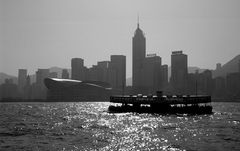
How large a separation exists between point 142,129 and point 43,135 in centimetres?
2047

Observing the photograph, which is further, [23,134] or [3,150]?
[23,134]

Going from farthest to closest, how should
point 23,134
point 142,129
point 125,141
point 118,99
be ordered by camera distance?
point 118,99, point 142,129, point 23,134, point 125,141

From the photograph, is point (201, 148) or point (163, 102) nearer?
point (201, 148)

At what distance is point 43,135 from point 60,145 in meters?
11.7

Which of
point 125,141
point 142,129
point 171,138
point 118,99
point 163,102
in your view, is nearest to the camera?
point 125,141

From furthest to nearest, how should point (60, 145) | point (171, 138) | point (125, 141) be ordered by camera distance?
point (171, 138) < point (125, 141) < point (60, 145)

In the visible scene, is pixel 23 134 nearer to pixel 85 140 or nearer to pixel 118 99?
pixel 85 140

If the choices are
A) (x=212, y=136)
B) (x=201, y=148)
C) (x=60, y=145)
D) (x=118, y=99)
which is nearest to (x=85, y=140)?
(x=60, y=145)

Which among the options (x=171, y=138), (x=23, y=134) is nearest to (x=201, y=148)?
(x=171, y=138)

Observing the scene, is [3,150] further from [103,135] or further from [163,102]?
[163,102]

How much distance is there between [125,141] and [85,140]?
6.27m

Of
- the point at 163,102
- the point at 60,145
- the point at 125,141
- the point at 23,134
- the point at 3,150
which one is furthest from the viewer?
the point at 163,102

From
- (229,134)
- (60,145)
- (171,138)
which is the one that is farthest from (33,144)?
(229,134)

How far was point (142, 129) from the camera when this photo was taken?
70.9 m
